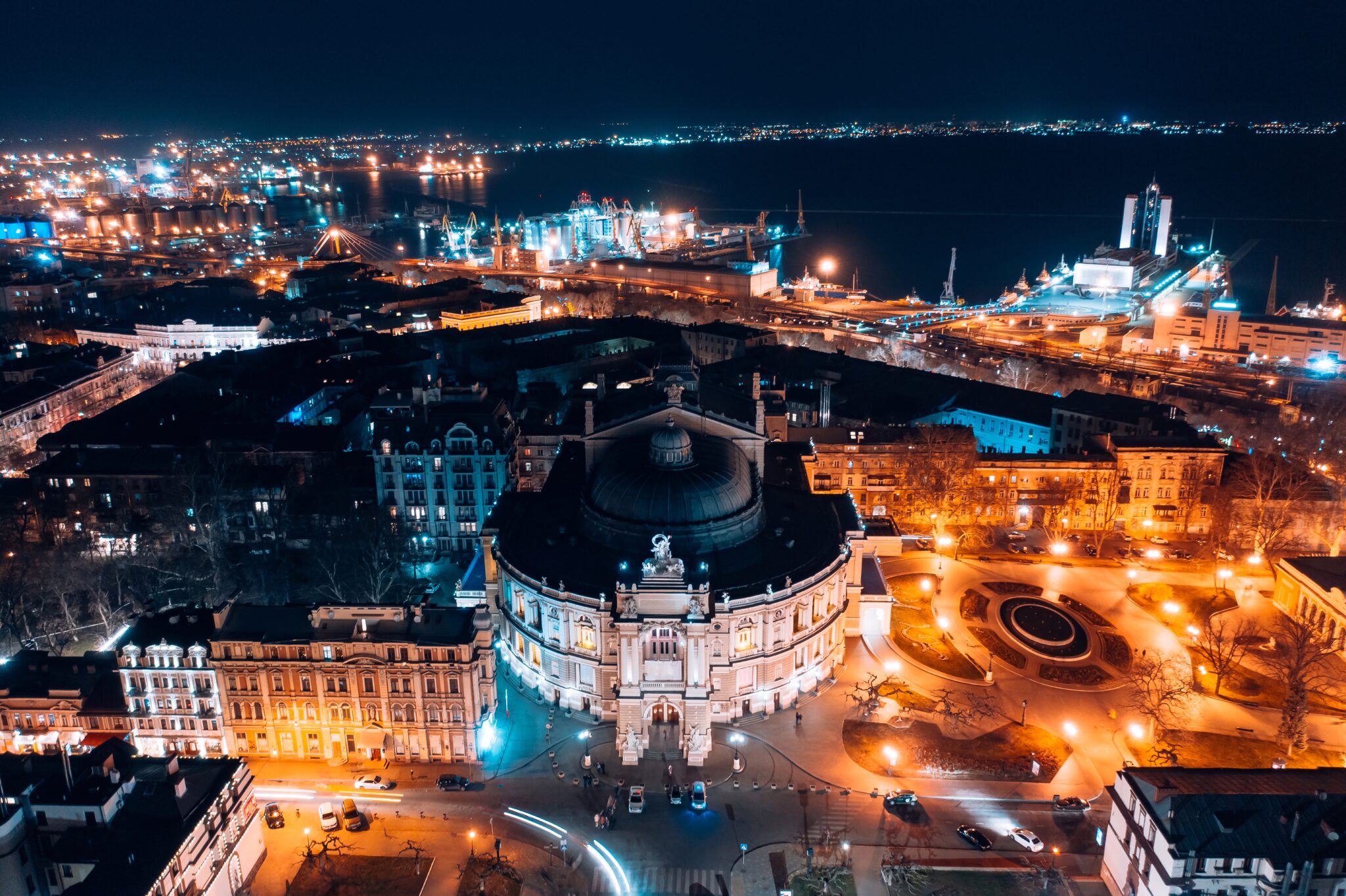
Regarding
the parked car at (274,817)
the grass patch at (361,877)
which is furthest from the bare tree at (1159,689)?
the parked car at (274,817)

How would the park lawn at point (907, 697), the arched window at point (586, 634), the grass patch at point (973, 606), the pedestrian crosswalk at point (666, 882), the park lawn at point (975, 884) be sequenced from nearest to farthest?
the park lawn at point (975, 884), the pedestrian crosswalk at point (666, 882), the arched window at point (586, 634), the park lawn at point (907, 697), the grass patch at point (973, 606)

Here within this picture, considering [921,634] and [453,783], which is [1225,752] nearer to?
[921,634]

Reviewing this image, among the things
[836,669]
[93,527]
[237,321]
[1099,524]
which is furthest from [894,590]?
[237,321]

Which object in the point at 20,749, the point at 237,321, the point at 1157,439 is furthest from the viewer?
the point at 237,321

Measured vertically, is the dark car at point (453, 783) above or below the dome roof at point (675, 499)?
below

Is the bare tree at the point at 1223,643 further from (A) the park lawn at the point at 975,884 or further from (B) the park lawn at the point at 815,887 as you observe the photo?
(B) the park lawn at the point at 815,887

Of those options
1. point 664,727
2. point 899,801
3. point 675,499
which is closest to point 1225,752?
point 899,801

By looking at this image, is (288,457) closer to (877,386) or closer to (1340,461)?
(877,386)
